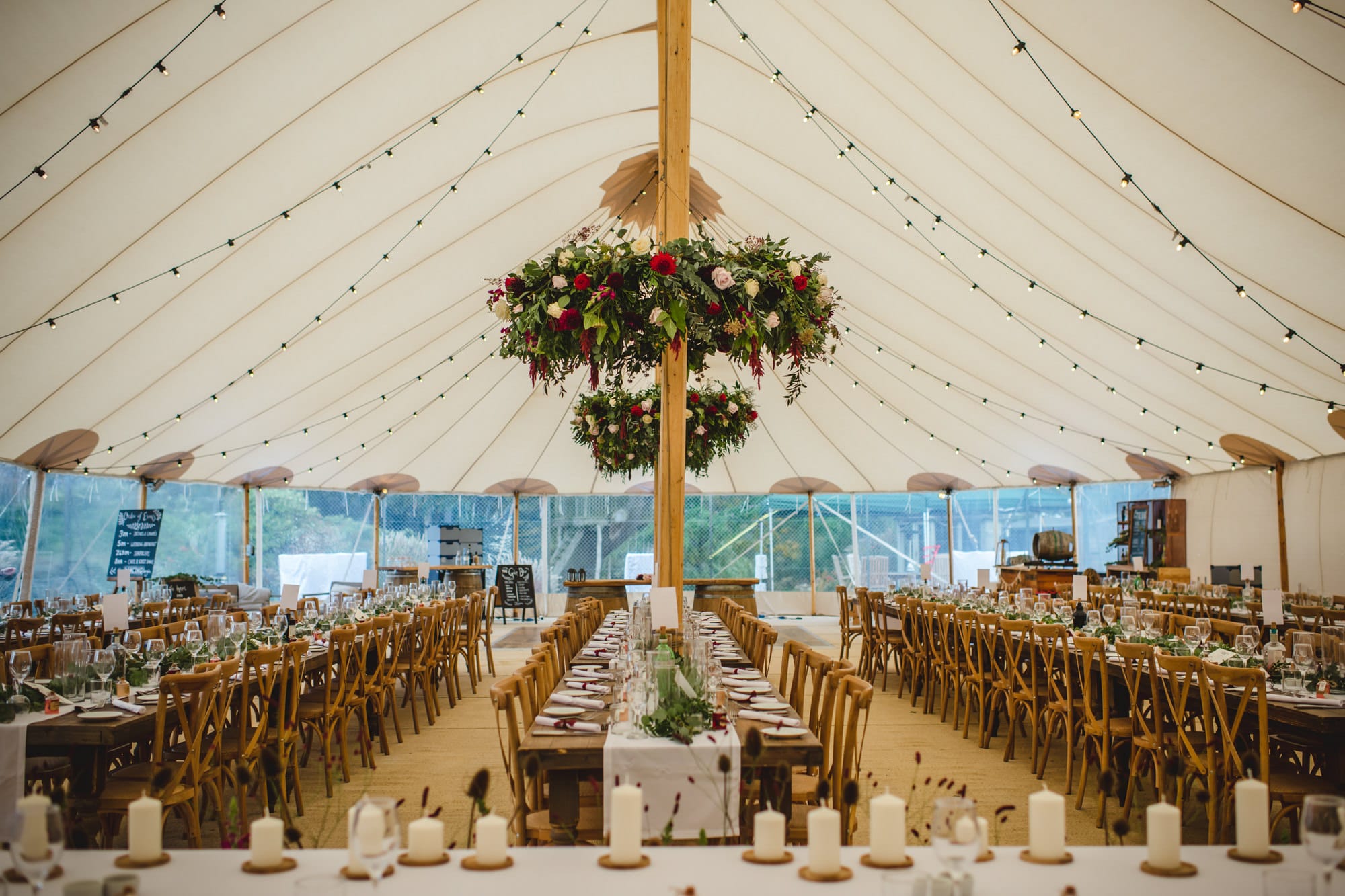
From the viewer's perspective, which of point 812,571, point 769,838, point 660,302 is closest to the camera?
point 769,838

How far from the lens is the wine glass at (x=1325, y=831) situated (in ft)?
5.48

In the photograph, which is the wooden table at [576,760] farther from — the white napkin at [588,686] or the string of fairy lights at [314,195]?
the string of fairy lights at [314,195]

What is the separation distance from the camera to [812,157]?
891 centimetres

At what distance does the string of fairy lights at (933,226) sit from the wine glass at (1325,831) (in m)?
6.78

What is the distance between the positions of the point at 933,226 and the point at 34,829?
8400 millimetres

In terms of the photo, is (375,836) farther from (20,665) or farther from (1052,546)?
(1052,546)

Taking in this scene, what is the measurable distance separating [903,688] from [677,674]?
6.24 meters

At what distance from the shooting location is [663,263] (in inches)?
164

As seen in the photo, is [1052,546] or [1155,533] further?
[1155,533]

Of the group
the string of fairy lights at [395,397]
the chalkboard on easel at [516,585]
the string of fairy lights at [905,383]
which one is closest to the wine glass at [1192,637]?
the string of fairy lights at [905,383]

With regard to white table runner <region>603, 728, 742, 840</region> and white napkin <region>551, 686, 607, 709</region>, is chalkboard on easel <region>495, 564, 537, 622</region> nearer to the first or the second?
white napkin <region>551, 686, 607, 709</region>

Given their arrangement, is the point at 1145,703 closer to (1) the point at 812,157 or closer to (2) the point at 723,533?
(1) the point at 812,157

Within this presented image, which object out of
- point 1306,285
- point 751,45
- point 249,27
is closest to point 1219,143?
point 1306,285

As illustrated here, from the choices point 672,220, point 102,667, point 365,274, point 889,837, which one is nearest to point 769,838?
point 889,837
